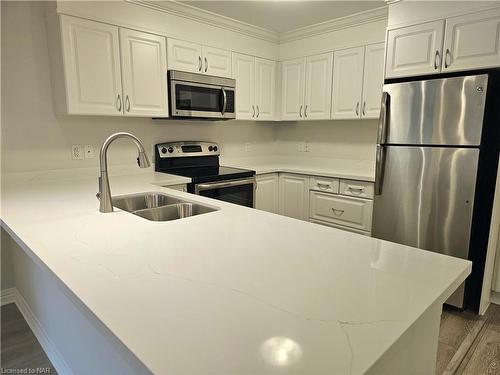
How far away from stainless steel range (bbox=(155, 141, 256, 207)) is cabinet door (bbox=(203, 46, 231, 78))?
72 cm

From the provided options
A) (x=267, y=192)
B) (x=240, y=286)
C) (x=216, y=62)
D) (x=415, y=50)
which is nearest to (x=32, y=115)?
(x=216, y=62)

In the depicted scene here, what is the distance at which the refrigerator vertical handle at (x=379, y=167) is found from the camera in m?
2.50

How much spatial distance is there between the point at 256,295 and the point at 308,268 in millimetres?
212

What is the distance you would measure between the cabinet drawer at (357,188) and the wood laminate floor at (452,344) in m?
1.10

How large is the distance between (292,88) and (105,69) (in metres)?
1.99

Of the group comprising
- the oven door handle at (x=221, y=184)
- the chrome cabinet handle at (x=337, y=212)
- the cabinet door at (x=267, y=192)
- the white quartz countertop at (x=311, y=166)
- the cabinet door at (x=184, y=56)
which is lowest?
the chrome cabinet handle at (x=337, y=212)

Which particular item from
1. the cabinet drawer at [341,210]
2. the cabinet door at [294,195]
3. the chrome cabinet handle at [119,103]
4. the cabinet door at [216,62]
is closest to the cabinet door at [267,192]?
the cabinet door at [294,195]

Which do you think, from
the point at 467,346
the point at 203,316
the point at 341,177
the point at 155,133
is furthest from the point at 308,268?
the point at 155,133

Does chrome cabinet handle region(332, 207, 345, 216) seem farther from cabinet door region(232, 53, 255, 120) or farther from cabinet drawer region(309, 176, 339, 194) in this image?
cabinet door region(232, 53, 255, 120)

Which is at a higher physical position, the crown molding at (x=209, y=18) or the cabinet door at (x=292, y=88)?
the crown molding at (x=209, y=18)

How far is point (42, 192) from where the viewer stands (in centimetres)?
199

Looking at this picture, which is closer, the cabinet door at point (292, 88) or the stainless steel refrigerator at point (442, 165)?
the stainless steel refrigerator at point (442, 165)

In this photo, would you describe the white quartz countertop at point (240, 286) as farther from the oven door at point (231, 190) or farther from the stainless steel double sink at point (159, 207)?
the oven door at point (231, 190)

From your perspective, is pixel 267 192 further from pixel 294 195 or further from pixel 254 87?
pixel 254 87
